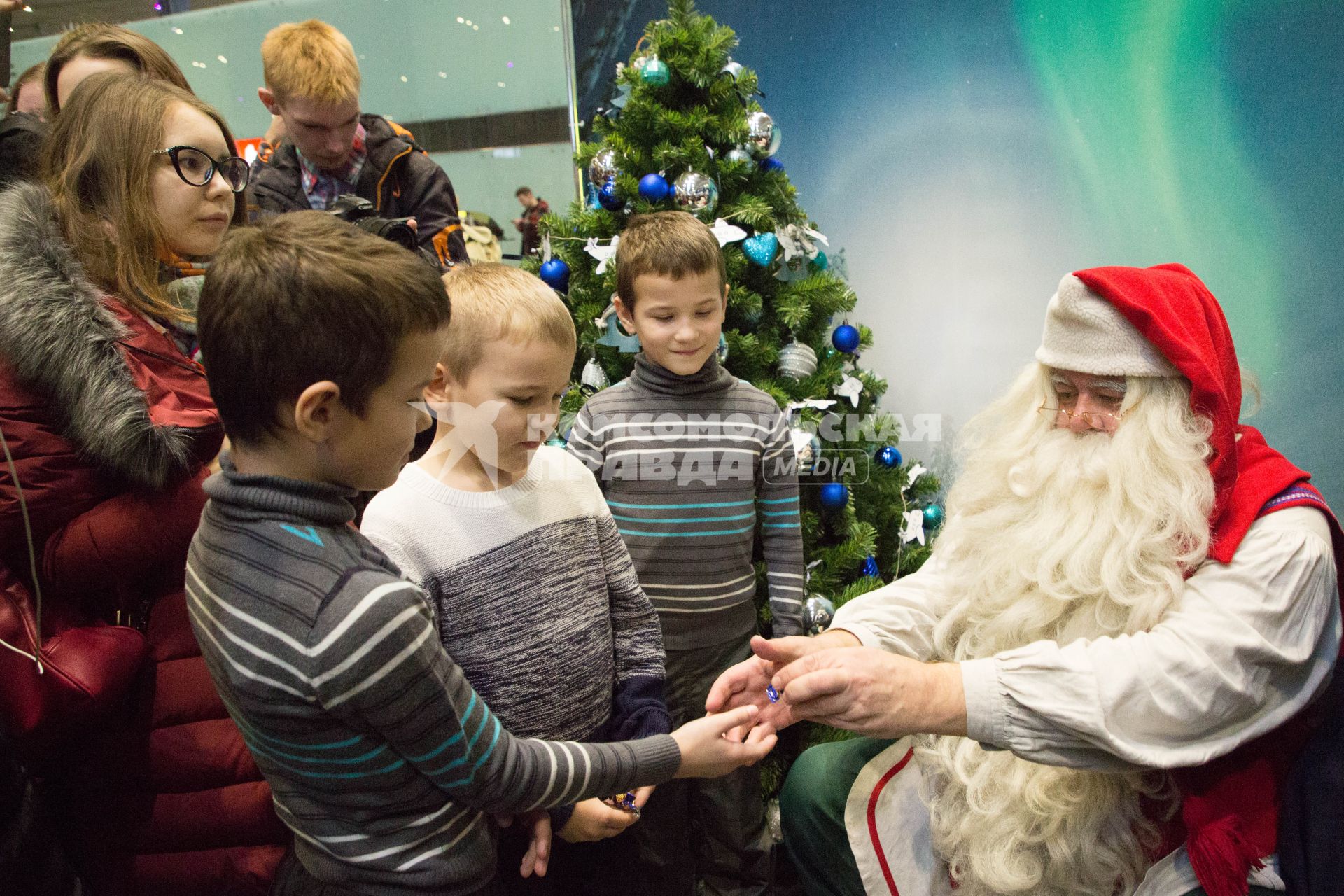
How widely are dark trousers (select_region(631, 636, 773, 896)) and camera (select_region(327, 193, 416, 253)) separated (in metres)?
1.34

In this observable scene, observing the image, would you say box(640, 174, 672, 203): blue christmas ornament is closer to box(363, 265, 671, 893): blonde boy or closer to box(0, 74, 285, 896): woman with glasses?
box(363, 265, 671, 893): blonde boy

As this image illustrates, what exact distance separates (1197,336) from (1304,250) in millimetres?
1715

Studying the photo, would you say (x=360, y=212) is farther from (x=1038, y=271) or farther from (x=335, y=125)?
(x=1038, y=271)

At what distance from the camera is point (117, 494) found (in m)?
1.51

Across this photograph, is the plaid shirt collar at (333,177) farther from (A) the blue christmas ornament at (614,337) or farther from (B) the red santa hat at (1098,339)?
(B) the red santa hat at (1098,339)

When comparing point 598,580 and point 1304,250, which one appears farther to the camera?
point 1304,250

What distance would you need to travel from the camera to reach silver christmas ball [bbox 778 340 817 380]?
280 cm

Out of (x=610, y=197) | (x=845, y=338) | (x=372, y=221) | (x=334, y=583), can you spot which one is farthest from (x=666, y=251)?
(x=334, y=583)

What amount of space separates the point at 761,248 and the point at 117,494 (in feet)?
6.40

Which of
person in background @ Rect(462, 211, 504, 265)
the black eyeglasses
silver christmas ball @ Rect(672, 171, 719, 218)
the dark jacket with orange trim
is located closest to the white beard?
silver christmas ball @ Rect(672, 171, 719, 218)

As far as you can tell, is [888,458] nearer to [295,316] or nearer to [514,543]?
[514,543]

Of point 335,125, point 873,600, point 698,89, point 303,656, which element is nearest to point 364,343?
point 303,656

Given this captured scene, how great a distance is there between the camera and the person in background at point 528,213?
174 inches

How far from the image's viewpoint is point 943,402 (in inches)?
148
